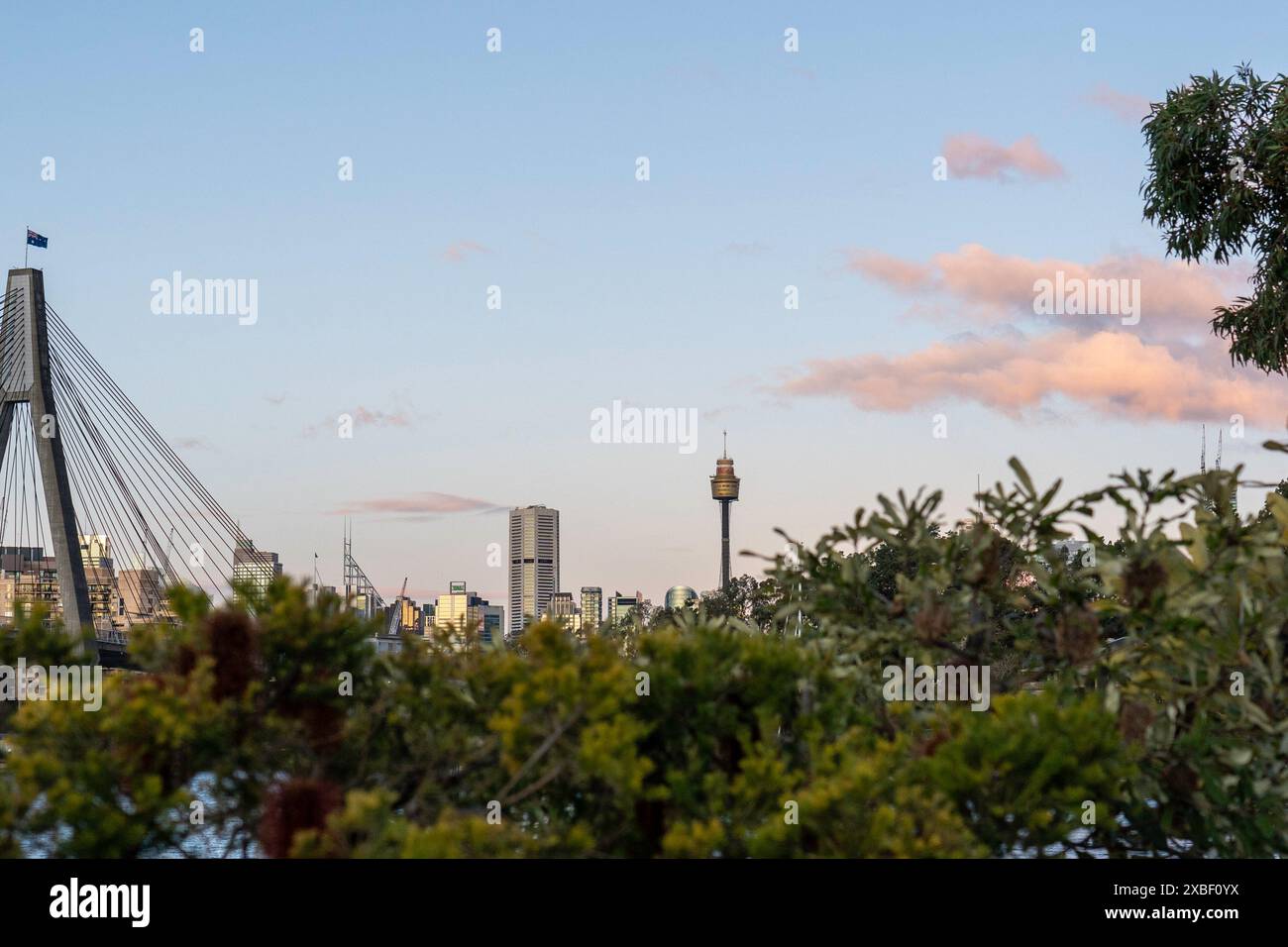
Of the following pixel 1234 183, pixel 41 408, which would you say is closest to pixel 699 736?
pixel 1234 183

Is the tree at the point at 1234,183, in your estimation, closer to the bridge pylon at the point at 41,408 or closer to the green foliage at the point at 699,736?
the green foliage at the point at 699,736

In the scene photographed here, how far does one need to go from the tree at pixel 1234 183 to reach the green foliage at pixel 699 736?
18416mm

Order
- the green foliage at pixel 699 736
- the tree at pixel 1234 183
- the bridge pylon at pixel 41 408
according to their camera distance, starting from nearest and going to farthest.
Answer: the green foliage at pixel 699 736
the tree at pixel 1234 183
the bridge pylon at pixel 41 408

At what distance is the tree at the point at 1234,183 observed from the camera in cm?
2159

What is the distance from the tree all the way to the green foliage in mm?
18416

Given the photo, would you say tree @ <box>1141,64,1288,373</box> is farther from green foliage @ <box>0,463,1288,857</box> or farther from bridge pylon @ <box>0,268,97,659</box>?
bridge pylon @ <box>0,268,97,659</box>

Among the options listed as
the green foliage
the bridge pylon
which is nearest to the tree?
the green foliage

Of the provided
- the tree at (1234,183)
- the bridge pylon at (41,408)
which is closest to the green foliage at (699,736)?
the tree at (1234,183)

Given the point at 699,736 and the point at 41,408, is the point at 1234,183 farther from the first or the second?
the point at 41,408

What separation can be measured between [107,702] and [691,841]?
183 cm
